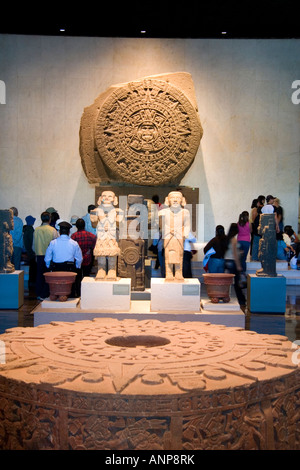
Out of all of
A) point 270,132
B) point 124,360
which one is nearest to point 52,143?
point 270,132

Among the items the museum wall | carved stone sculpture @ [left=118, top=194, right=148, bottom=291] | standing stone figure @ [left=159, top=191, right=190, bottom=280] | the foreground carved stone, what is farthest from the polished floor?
the museum wall

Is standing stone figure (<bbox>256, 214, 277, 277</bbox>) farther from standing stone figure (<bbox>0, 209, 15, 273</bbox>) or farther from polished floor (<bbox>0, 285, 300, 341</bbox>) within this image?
standing stone figure (<bbox>0, 209, 15, 273</bbox>)

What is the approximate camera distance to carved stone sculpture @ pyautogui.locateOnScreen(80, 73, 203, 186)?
1084 cm

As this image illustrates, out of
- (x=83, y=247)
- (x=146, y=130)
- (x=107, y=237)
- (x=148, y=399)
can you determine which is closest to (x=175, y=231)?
(x=107, y=237)

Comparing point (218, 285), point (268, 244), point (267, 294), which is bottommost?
point (267, 294)

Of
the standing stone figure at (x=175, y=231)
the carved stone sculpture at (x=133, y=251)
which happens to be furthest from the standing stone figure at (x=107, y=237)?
the standing stone figure at (x=175, y=231)

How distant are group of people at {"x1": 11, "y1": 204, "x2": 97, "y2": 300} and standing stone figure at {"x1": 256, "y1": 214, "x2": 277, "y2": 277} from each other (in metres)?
2.69

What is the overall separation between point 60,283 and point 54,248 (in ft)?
2.44

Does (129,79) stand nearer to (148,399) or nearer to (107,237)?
(107,237)

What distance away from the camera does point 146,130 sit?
10.9 m

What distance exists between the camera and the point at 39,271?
9.20 metres

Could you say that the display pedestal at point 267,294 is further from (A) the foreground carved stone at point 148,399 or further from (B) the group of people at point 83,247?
(A) the foreground carved stone at point 148,399

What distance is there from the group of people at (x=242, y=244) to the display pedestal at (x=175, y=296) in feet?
4.54

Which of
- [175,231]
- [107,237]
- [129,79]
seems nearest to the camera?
[175,231]
